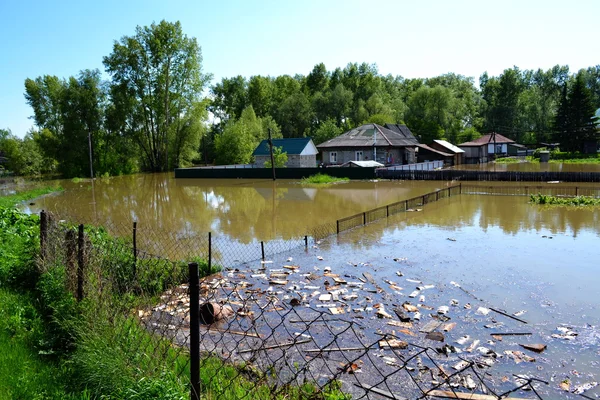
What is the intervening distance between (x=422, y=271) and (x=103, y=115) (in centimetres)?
5534

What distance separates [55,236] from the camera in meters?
7.65

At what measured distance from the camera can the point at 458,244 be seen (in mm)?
15031

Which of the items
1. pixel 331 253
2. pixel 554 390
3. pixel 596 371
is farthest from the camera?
pixel 331 253

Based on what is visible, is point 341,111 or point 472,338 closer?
point 472,338

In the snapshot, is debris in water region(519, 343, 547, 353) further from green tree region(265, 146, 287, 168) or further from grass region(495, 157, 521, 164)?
grass region(495, 157, 521, 164)

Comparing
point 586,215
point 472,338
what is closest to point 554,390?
point 472,338

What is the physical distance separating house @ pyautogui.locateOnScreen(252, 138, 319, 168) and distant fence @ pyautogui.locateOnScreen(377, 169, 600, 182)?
12.3 metres

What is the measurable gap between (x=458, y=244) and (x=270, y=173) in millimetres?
30791

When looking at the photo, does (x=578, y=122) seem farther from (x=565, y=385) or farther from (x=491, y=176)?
(x=565, y=385)

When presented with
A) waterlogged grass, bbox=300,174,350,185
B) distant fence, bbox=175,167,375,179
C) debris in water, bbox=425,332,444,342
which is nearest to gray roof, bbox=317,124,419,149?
distant fence, bbox=175,167,375,179

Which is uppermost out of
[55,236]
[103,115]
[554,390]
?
[103,115]

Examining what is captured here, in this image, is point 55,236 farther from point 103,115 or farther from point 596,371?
point 103,115

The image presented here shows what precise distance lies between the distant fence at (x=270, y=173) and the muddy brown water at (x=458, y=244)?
810cm

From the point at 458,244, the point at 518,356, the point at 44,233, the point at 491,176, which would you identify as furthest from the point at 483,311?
the point at 491,176
